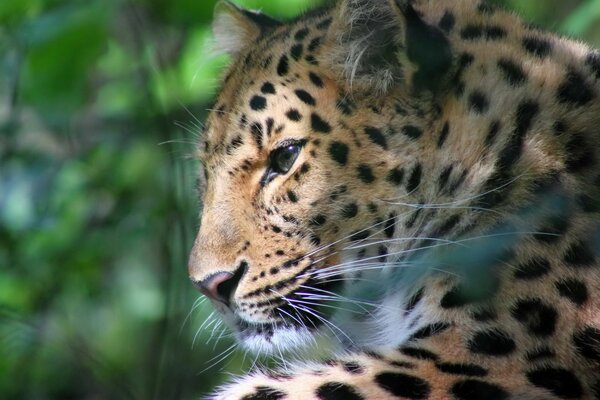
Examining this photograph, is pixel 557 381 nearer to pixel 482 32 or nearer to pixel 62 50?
pixel 482 32

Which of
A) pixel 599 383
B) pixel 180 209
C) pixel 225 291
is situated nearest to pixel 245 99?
pixel 225 291

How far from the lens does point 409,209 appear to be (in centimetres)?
400

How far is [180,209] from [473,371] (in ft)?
7.31

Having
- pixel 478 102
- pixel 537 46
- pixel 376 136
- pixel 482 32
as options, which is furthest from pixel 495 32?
pixel 376 136

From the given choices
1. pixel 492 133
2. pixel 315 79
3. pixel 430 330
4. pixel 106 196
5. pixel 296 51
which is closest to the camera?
pixel 430 330

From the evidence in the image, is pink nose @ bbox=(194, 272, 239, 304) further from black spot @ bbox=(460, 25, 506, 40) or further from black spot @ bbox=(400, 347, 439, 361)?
black spot @ bbox=(460, 25, 506, 40)

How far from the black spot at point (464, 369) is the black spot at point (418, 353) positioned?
0.06 m

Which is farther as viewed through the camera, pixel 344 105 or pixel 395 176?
pixel 344 105

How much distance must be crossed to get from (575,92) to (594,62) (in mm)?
250

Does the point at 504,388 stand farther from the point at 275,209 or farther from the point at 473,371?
the point at 275,209

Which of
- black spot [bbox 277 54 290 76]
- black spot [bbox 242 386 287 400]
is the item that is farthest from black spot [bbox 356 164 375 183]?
black spot [bbox 242 386 287 400]

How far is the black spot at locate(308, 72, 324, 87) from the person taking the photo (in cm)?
420

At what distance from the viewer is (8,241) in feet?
19.7

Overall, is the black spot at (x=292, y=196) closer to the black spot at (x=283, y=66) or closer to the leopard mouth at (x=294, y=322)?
the leopard mouth at (x=294, y=322)
